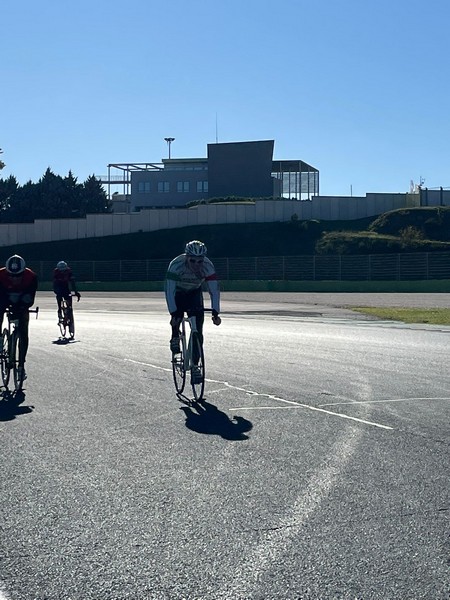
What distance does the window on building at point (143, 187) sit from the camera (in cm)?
10788

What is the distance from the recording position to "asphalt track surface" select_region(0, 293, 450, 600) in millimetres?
4941

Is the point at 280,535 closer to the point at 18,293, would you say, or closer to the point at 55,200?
the point at 18,293

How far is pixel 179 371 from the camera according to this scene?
1230 cm

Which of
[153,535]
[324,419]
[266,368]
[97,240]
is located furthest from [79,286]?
[153,535]

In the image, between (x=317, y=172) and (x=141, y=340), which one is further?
(x=317, y=172)

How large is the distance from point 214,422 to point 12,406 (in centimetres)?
282

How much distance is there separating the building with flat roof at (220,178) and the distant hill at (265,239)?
20.9 metres

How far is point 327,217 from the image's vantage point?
86.0 metres

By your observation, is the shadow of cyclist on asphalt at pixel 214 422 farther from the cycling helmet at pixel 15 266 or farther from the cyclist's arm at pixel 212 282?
the cycling helmet at pixel 15 266

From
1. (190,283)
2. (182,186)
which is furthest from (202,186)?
(190,283)

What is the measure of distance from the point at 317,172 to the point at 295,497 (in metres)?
104

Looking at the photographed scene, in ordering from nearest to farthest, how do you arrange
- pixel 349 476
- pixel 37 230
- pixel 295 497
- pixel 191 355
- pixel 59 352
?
pixel 295 497 < pixel 349 476 < pixel 191 355 < pixel 59 352 < pixel 37 230

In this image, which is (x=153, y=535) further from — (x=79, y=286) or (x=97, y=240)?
(x=97, y=240)

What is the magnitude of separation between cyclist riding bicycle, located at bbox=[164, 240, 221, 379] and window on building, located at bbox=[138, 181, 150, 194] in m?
97.2
